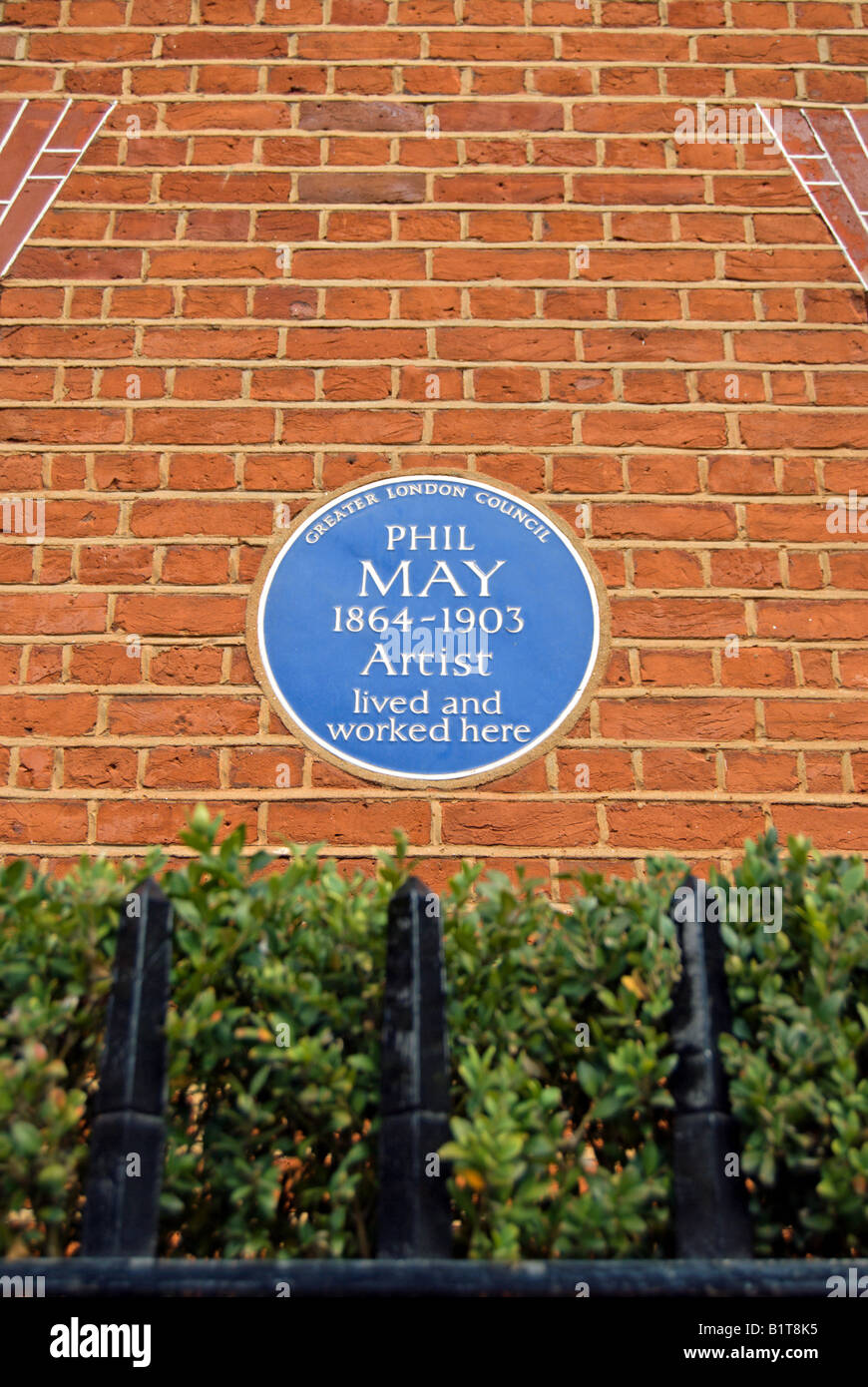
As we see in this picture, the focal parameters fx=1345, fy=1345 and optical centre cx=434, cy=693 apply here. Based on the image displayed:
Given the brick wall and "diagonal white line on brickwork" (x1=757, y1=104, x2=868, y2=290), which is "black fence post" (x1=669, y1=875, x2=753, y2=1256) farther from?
"diagonal white line on brickwork" (x1=757, y1=104, x2=868, y2=290)

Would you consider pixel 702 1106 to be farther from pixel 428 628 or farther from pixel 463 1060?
pixel 428 628

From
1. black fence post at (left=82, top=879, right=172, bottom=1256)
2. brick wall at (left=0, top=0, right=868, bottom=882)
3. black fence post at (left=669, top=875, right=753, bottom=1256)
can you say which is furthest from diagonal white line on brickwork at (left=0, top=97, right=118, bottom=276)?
black fence post at (left=669, top=875, right=753, bottom=1256)

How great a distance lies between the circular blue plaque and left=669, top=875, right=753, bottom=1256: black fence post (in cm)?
158

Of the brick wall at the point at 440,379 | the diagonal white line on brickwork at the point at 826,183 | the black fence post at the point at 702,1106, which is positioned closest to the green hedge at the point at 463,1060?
the black fence post at the point at 702,1106

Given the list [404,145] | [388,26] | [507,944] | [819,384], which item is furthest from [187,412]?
[507,944]

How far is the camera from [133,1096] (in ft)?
8.09

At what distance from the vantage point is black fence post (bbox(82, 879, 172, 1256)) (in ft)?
7.89

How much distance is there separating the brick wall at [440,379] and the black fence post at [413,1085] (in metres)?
1.50

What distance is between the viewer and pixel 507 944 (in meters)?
2.78

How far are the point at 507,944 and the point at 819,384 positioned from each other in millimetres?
2816

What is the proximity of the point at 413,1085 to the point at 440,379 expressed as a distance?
9.36 ft

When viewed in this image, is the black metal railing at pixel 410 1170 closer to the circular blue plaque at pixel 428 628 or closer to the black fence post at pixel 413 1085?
the black fence post at pixel 413 1085

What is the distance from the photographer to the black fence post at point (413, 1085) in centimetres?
241
